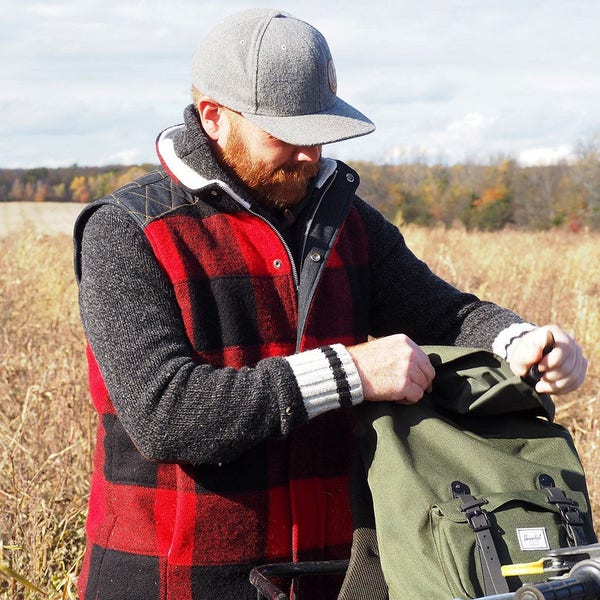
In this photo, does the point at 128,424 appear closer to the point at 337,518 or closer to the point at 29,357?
the point at 337,518

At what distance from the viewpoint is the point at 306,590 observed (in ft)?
7.21

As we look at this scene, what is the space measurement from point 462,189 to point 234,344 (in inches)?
1992

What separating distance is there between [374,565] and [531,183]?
5190cm

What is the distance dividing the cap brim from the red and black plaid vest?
0.18 m

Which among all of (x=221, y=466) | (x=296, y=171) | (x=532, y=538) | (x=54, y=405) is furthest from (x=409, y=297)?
(x=54, y=405)

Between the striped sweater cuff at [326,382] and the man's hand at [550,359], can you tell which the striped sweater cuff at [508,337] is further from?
the striped sweater cuff at [326,382]

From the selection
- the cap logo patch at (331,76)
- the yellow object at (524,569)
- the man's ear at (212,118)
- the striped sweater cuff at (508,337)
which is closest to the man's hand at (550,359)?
the striped sweater cuff at (508,337)

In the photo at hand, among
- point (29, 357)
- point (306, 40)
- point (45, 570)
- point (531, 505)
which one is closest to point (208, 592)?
point (531, 505)

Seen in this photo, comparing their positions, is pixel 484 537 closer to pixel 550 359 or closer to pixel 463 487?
pixel 463 487

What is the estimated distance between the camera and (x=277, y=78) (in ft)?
6.69

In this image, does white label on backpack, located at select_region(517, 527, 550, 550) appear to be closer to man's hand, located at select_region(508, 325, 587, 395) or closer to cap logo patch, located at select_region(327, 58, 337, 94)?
man's hand, located at select_region(508, 325, 587, 395)

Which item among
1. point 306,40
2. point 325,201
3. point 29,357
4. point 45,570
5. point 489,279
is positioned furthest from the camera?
point 489,279

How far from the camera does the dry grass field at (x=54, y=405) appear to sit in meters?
3.51

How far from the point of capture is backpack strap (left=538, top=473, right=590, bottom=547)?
1.79m
